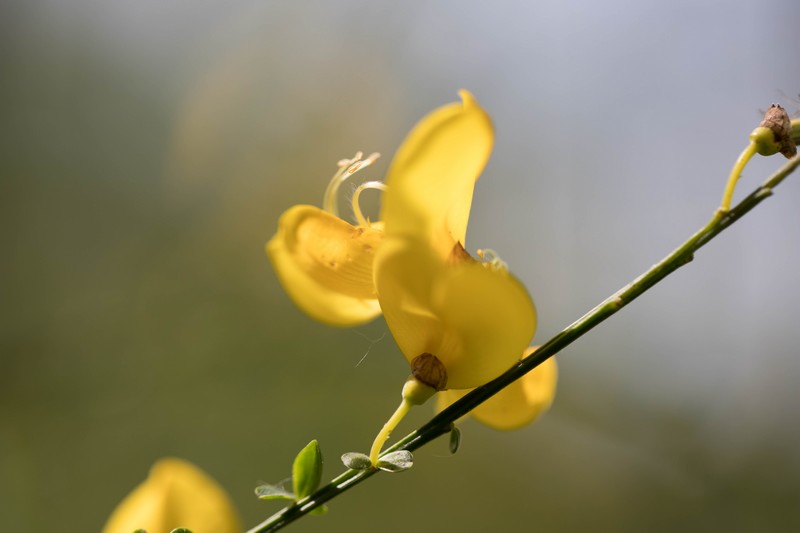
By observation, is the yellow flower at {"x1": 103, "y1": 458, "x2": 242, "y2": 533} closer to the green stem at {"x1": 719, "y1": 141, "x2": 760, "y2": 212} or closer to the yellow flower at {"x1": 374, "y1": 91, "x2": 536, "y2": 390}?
Result: the yellow flower at {"x1": 374, "y1": 91, "x2": 536, "y2": 390}

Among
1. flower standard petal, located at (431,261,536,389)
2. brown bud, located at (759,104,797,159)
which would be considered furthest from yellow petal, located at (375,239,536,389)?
brown bud, located at (759,104,797,159)

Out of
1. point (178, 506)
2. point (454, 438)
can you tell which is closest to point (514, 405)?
point (454, 438)

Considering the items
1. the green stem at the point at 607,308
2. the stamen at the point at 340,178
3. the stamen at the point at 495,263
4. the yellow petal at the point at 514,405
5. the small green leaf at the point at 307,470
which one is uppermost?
the stamen at the point at 340,178

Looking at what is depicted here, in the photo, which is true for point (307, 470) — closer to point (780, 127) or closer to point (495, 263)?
point (495, 263)

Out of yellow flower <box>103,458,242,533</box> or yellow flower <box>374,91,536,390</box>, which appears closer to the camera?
yellow flower <box>374,91,536,390</box>

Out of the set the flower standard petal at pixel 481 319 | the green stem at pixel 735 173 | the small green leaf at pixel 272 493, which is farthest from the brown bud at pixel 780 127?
the small green leaf at pixel 272 493

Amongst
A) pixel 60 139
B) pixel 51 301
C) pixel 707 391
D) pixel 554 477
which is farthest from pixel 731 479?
pixel 60 139

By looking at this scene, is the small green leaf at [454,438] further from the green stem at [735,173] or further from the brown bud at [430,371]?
the green stem at [735,173]
